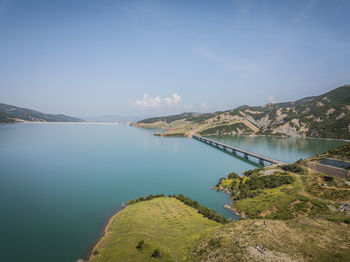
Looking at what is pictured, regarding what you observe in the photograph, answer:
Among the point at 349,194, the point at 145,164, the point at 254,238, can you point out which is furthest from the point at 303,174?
the point at 145,164

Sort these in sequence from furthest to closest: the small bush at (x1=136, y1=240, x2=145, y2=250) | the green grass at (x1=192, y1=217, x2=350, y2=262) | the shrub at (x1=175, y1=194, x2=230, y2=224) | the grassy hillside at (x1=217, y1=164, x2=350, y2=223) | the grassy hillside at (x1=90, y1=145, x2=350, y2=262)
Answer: the grassy hillside at (x1=217, y1=164, x2=350, y2=223) < the shrub at (x1=175, y1=194, x2=230, y2=224) < the small bush at (x1=136, y1=240, x2=145, y2=250) < the grassy hillside at (x1=90, y1=145, x2=350, y2=262) < the green grass at (x1=192, y1=217, x2=350, y2=262)

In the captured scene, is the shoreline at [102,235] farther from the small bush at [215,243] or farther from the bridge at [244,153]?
the bridge at [244,153]

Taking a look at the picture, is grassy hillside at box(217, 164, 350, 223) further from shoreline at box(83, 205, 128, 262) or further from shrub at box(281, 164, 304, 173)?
shoreline at box(83, 205, 128, 262)

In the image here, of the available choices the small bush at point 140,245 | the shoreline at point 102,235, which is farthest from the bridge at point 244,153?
the small bush at point 140,245

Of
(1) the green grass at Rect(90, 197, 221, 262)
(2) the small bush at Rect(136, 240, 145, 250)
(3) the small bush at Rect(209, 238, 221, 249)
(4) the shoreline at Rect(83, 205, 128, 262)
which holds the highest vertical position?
(3) the small bush at Rect(209, 238, 221, 249)

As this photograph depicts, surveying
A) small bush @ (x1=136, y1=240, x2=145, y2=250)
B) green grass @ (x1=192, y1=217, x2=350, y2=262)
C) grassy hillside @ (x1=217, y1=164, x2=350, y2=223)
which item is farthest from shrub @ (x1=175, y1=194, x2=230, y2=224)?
small bush @ (x1=136, y1=240, x2=145, y2=250)

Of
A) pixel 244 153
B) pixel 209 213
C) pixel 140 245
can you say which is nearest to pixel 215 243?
pixel 140 245

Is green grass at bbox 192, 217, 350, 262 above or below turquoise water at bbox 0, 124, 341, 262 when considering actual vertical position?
above

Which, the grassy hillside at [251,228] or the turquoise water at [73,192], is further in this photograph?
the turquoise water at [73,192]

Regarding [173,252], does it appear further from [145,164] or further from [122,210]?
[145,164]

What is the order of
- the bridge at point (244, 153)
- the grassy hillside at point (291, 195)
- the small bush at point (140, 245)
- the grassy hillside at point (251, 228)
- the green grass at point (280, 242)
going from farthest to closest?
the bridge at point (244, 153) → the grassy hillside at point (291, 195) → the small bush at point (140, 245) → the grassy hillside at point (251, 228) → the green grass at point (280, 242)
